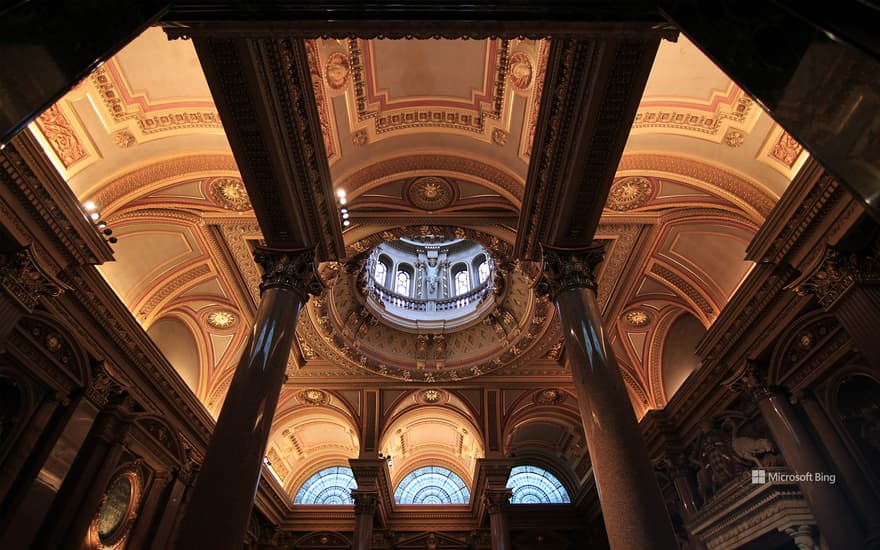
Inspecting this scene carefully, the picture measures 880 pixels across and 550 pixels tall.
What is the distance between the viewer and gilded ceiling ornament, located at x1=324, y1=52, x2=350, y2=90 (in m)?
6.75

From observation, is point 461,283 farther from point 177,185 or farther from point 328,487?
point 177,185

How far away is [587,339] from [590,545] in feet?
47.4

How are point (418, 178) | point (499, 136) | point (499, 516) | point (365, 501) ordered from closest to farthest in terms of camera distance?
point (499, 136)
point (418, 178)
point (365, 501)
point (499, 516)

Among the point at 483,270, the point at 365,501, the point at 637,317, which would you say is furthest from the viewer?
the point at 483,270

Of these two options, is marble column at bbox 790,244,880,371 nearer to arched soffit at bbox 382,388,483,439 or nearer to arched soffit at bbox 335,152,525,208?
arched soffit at bbox 335,152,525,208

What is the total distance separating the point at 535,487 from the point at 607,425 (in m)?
15.6

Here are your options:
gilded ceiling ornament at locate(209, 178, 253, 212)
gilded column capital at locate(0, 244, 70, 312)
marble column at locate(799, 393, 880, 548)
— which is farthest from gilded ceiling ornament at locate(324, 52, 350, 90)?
marble column at locate(799, 393, 880, 548)

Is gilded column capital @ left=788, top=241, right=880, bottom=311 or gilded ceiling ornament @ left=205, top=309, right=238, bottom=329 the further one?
gilded ceiling ornament @ left=205, top=309, right=238, bottom=329

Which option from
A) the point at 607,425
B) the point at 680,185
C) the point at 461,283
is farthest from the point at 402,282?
the point at 607,425

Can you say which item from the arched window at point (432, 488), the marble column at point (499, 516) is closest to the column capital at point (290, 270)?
the marble column at point (499, 516)

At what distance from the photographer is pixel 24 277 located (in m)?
5.74

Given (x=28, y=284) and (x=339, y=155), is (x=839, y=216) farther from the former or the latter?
(x=28, y=284)

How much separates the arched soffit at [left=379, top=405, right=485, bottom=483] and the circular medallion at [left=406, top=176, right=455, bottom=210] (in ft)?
30.0

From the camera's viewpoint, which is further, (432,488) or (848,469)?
(432,488)
